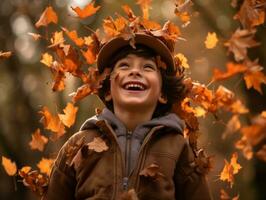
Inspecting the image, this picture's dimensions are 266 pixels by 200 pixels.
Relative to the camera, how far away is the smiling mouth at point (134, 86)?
3.45 meters

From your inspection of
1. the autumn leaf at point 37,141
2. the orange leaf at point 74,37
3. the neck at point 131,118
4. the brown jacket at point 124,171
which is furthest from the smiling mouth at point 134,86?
the autumn leaf at point 37,141

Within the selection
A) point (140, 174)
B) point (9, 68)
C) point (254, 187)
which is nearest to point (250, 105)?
point (254, 187)

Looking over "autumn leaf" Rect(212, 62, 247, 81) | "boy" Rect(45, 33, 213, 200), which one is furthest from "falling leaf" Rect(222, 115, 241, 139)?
"boy" Rect(45, 33, 213, 200)

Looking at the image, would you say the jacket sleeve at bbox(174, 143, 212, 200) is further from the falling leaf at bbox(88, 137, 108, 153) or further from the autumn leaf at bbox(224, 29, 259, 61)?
the autumn leaf at bbox(224, 29, 259, 61)

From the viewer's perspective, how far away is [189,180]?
3.46m

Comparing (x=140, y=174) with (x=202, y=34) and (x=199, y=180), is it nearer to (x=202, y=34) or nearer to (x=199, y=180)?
(x=199, y=180)

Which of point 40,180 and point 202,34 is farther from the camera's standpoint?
point 202,34

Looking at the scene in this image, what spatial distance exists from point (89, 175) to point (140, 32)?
1011 millimetres

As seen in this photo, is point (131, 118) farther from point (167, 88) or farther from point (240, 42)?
point (240, 42)

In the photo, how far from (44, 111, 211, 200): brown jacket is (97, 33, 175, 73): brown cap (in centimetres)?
49

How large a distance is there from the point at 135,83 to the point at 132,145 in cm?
40

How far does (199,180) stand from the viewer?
348 cm

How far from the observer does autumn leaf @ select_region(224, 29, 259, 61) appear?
281 centimetres

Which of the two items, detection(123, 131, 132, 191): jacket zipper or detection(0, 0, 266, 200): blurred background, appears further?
detection(0, 0, 266, 200): blurred background
